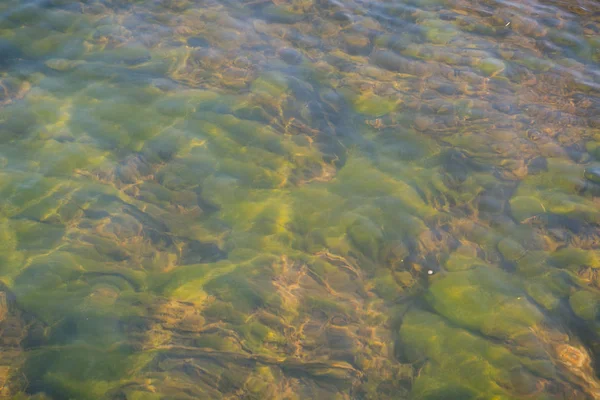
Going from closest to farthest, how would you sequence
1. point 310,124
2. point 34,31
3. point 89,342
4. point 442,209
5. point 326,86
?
point 89,342
point 442,209
point 310,124
point 326,86
point 34,31

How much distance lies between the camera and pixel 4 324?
2.69 meters

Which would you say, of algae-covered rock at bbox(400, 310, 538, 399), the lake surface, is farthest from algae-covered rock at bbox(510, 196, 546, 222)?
algae-covered rock at bbox(400, 310, 538, 399)

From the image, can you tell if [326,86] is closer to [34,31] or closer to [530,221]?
[530,221]

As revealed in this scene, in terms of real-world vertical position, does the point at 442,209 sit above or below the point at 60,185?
above

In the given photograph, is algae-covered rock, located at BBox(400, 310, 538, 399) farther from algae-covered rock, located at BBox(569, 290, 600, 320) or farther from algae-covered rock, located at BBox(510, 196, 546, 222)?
algae-covered rock, located at BBox(510, 196, 546, 222)

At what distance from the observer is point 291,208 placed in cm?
348

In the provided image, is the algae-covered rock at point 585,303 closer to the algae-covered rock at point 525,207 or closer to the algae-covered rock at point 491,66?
the algae-covered rock at point 525,207

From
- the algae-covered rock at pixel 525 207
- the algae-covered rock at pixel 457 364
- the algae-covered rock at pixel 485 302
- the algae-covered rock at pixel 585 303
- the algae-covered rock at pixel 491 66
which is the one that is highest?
the algae-covered rock at pixel 491 66

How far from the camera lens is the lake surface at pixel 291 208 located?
268 cm

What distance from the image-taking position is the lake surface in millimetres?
2682

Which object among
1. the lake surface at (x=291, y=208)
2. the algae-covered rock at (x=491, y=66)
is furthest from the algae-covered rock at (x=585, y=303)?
the algae-covered rock at (x=491, y=66)

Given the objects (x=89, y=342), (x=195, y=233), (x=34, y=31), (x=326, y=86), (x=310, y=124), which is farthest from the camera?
(x=34, y=31)

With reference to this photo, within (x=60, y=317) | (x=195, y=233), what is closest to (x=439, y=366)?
(x=195, y=233)

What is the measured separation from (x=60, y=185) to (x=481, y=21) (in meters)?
4.85
